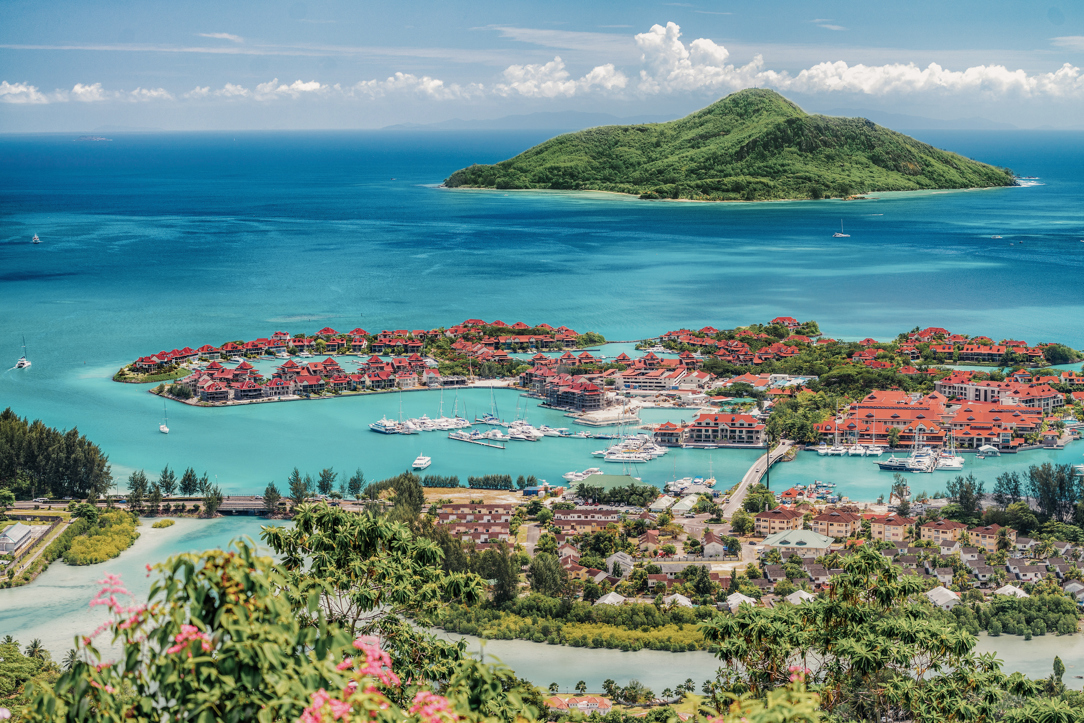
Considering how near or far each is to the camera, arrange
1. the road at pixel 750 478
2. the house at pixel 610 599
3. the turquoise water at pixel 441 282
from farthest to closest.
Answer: the turquoise water at pixel 441 282 → the road at pixel 750 478 → the house at pixel 610 599

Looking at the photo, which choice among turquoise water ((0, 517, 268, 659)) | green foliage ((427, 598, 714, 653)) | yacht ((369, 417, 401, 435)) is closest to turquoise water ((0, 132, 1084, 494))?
yacht ((369, 417, 401, 435))

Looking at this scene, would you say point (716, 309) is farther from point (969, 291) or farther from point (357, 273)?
point (357, 273)

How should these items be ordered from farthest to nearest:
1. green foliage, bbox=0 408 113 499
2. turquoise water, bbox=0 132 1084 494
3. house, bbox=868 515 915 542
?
1. turquoise water, bbox=0 132 1084 494
2. green foliage, bbox=0 408 113 499
3. house, bbox=868 515 915 542

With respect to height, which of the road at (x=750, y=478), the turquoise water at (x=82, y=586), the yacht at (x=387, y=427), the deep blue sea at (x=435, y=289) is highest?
the deep blue sea at (x=435, y=289)

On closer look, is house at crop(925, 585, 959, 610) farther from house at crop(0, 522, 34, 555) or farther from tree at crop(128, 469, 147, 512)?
house at crop(0, 522, 34, 555)

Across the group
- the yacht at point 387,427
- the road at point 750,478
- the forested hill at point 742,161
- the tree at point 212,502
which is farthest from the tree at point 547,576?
the forested hill at point 742,161

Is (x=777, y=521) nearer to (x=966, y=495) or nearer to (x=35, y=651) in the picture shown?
(x=966, y=495)

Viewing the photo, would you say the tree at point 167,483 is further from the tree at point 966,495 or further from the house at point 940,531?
the tree at point 966,495
